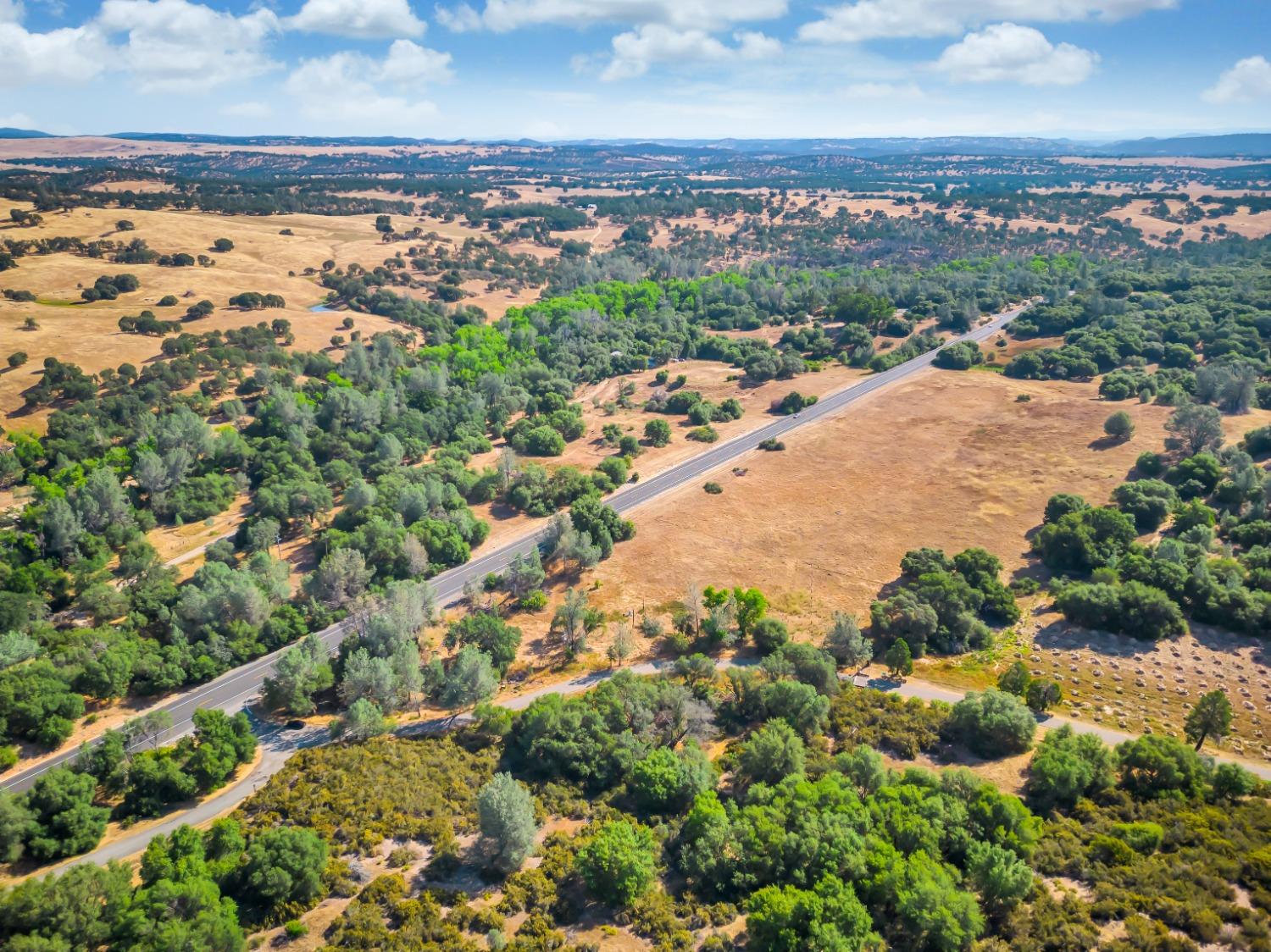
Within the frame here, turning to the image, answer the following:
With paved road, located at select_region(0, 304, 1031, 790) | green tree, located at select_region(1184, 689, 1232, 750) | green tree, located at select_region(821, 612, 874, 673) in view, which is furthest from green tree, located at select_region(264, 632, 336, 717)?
green tree, located at select_region(1184, 689, 1232, 750)

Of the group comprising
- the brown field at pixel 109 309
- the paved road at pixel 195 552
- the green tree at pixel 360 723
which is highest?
the brown field at pixel 109 309

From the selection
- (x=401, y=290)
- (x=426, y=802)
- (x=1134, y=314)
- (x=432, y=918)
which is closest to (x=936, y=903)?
(x=432, y=918)

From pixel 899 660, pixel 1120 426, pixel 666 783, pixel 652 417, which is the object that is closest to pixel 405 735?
pixel 666 783

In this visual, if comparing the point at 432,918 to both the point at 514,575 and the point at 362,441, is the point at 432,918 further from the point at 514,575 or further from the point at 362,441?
the point at 362,441

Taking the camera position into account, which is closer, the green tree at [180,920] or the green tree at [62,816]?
the green tree at [180,920]

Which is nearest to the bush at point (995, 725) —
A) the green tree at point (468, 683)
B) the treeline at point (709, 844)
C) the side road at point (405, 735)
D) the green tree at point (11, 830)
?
the treeline at point (709, 844)

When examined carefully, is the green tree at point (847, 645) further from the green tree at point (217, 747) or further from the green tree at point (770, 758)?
the green tree at point (217, 747)
